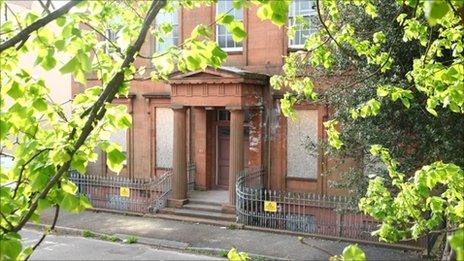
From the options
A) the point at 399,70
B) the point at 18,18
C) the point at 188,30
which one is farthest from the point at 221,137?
the point at 18,18

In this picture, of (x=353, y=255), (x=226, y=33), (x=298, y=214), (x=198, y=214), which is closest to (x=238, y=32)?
(x=353, y=255)

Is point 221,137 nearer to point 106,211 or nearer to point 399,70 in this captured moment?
point 106,211

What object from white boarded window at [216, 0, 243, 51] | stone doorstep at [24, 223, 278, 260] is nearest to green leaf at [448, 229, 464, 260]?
stone doorstep at [24, 223, 278, 260]

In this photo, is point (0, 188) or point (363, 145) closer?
point (0, 188)

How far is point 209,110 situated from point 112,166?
15.3 m

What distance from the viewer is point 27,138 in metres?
3.56

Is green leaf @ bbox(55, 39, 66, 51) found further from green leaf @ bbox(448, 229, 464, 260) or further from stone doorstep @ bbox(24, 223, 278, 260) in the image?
stone doorstep @ bbox(24, 223, 278, 260)

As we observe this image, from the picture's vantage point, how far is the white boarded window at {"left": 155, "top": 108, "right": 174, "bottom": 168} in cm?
1873

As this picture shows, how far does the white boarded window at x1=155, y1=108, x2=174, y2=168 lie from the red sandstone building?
0.13ft

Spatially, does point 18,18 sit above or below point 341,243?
above

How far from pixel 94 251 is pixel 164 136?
6605mm

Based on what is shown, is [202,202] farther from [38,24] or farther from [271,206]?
[38,24]

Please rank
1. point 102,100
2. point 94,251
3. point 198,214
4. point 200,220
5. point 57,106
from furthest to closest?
point 198,214, point 200,220, point 94,251, point 57,106, point 102,100

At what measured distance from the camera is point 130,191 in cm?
1798
